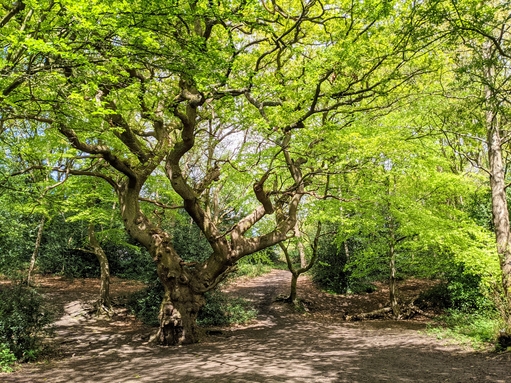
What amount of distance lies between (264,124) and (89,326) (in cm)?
860

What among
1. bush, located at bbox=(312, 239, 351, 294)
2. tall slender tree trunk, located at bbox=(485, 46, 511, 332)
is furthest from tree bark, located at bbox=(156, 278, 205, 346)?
bush, located at bbox=(312, 239, 351, 294)

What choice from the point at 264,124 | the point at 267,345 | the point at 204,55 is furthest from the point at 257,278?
the point at 204,55

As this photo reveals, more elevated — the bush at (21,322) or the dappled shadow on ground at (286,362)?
the bush at (21,322)

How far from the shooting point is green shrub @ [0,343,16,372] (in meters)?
5.89

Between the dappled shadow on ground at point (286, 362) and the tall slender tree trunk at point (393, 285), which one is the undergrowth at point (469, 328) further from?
the tall slender tree trunk at point (393, 285)

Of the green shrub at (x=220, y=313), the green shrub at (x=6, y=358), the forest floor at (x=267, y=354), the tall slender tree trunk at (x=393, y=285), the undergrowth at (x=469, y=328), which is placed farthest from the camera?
the tall slender tree trunk at (x=393, y=285)

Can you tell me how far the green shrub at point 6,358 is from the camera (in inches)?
232

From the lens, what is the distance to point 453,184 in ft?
31.7

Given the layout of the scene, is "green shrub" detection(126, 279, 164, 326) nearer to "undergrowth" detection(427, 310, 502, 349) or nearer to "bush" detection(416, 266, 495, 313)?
"undergrowth" detection(427, 310, 502, 349)

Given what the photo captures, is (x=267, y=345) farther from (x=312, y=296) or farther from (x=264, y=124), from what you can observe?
(x=312, y=296)

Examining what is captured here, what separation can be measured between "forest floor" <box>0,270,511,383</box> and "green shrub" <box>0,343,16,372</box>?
0.71 feet

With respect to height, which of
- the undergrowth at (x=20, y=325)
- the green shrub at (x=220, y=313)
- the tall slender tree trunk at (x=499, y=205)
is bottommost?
the green shrub at (x=220, y=313)

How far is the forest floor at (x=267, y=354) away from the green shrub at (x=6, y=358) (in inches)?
8.5

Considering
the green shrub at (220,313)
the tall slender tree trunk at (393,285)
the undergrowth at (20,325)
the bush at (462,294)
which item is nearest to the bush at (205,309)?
the green shrub at (220,313)
